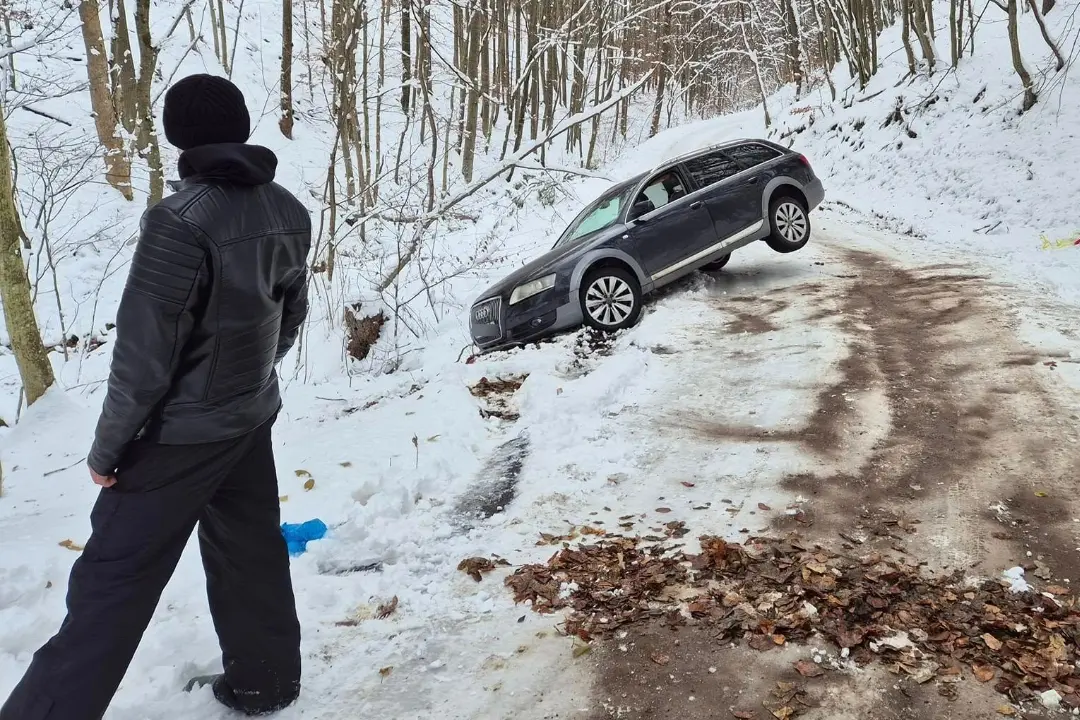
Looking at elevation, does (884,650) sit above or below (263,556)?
below

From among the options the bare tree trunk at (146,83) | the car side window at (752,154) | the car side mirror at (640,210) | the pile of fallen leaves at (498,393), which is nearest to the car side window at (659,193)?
the car side mirror at (640,210)

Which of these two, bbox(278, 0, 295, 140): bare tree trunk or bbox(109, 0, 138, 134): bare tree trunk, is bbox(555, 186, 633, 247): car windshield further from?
bbox(278, 0, 295, 140): bare tree trunk

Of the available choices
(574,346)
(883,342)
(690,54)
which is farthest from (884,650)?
(690,54)

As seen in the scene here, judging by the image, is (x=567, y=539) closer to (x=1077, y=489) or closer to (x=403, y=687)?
(x=403, y=687)

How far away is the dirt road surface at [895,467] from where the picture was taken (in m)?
2.76

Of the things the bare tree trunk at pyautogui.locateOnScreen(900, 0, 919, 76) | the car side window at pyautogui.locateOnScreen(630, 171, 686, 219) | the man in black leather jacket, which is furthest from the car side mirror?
the bare tree trunk at pyautogui.locateOnScreen(900, 0, 919, 76)

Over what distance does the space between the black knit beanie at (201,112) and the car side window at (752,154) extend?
8.52 meters

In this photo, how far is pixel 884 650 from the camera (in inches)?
114

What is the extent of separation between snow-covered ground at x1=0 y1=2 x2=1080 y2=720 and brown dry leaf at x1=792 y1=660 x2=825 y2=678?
847 millimetres

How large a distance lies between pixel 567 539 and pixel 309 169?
2389 cm

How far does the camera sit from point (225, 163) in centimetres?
228

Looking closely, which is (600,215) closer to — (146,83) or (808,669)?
(146,83)

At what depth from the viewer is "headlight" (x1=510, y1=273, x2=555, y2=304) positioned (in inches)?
331

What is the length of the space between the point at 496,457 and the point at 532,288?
328cm
